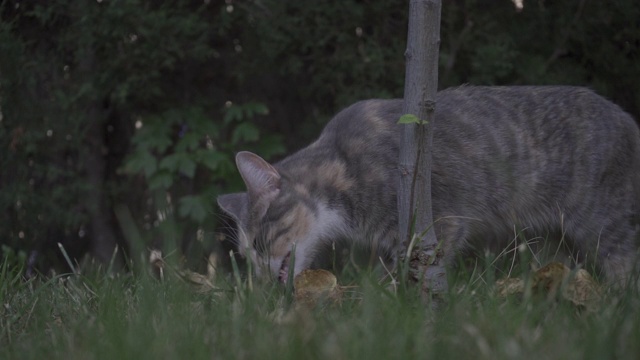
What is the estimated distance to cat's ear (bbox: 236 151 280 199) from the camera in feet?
11.7

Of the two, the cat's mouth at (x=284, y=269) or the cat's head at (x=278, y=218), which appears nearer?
the cat's mouth at (x=284, y=269)

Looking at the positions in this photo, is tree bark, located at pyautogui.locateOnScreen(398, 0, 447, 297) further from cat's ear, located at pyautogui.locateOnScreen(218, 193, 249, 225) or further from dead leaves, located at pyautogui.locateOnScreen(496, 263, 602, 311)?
cat's ear, located at pyautogui.locateOnScreen(218, 193, 249, 225)

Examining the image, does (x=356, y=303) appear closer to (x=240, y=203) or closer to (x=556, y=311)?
(x=556, y=311)

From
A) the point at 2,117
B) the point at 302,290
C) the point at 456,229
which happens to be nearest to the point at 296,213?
the point at 456,229

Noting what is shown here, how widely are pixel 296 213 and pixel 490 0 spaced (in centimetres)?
209

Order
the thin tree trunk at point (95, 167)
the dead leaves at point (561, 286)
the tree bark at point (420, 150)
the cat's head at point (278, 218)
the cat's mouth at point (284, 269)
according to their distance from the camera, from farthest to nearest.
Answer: the thin tree trunk at point (95, 167)
the cat's head at point (278, 218)
the cat's mouth at point (284, 269)
the tree bark at point (420, 150)
the dead leaves at point (561, 286)

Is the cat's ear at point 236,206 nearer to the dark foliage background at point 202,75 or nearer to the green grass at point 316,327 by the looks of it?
the dark foliage background at point 202,75

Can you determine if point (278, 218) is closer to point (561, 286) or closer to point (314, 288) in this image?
point (314, 288)

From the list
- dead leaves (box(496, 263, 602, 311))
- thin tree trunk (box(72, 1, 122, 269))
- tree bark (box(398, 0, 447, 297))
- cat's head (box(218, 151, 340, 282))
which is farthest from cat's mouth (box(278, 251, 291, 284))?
thin tree trunk (box(72, 1, 122, 269))

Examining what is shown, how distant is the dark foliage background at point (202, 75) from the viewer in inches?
183

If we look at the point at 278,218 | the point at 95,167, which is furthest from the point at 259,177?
the point at 95,167

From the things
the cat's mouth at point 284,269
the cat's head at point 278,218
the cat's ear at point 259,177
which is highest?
the cat's ear at point 259,177

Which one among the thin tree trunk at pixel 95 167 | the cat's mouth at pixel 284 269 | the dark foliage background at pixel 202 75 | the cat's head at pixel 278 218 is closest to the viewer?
the cat's mouth at pixel 284 269

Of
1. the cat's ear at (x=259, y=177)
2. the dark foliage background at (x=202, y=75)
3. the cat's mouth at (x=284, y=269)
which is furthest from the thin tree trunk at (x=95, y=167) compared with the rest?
the cat's mouth at (x=284, y=269)
